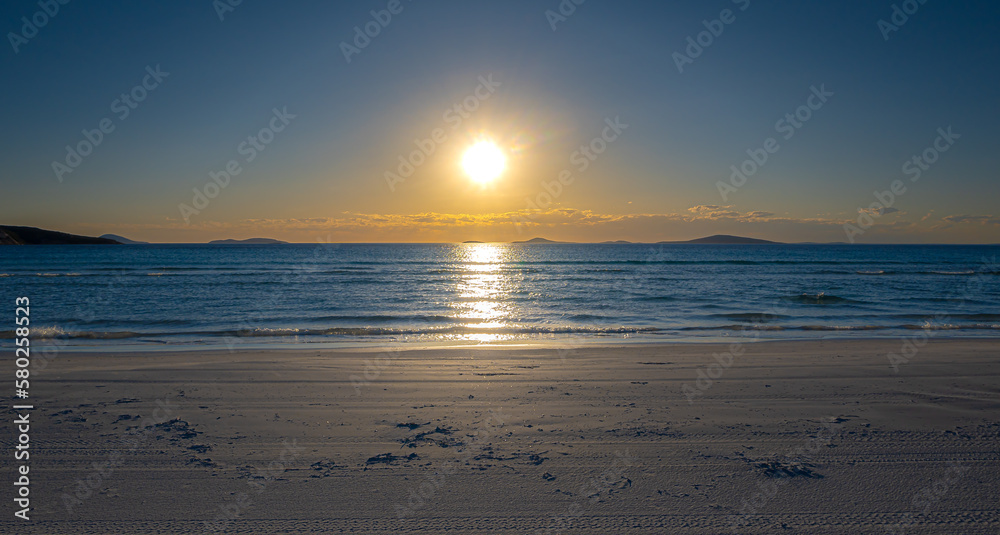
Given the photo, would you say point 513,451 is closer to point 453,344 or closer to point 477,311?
point 453,344

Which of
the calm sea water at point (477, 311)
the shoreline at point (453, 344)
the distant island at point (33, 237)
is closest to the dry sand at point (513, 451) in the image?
the shoreline at point (453, 344)

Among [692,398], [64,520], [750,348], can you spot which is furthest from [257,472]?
[750,348]

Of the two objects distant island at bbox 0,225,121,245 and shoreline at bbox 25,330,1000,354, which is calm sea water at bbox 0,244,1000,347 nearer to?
shoreline at bbox 25,330,1000,354

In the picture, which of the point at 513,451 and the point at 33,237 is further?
the point at 33,237

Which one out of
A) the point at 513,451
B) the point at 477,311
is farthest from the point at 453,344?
the point at 477,311

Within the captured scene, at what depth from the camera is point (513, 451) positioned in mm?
5062

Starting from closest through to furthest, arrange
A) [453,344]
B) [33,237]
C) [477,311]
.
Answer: [453,344]
[477,311]
[33,237]

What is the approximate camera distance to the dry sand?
3.82m

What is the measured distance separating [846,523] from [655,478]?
1419 millimetres

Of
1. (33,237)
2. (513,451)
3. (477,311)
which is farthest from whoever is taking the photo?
(33,237)

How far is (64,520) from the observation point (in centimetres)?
373

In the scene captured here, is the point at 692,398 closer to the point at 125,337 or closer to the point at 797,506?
the point at 797,506

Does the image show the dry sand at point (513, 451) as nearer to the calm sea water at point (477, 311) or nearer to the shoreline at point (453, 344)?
the shoreline at point (453, 344)

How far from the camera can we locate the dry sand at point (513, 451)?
12.5ft
